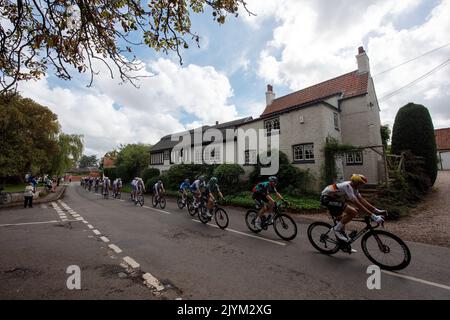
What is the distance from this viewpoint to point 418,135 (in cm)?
1416

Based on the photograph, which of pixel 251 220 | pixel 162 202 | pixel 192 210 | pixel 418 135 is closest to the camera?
pixel 251 220

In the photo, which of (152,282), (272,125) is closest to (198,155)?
(272,125)

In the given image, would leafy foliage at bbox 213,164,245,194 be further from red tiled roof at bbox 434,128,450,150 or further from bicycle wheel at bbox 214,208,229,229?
red tiled roof at bbox 434,128,450,150

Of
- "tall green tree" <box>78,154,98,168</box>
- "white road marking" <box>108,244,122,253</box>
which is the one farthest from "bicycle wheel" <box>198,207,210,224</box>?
"tall green tree" <box>78,154,98,168</box>

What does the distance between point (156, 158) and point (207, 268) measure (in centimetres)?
3225

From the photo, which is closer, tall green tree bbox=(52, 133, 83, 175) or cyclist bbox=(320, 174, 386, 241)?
cyclist bbox=(320, 174, 386, 241)

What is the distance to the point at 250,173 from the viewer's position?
58.0 feet

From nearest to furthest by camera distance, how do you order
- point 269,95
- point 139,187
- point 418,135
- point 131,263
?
point 131,263, point 418,135, point 139,187, point 269,95

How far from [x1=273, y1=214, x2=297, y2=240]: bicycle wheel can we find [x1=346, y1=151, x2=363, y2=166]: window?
13.2m

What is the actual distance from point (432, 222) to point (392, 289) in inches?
274

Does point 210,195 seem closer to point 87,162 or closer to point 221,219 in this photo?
point 221,219

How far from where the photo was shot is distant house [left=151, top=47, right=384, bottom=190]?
51.1 feet
